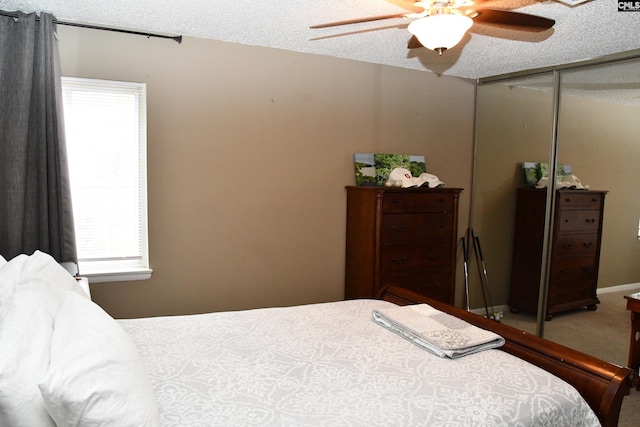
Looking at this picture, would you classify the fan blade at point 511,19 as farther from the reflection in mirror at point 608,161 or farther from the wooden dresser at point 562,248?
the wooden dresser at point 562,248

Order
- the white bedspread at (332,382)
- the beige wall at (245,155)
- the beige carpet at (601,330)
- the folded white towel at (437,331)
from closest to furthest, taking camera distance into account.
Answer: the white bedspread at (332,382) → the folded white towel at (437,331) → the beige wall at (245,155) → the beige carpet at (601,330)

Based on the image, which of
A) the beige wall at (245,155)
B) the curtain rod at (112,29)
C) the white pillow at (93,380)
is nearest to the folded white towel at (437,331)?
the white pillow at (93,380)

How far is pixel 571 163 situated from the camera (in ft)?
12.0

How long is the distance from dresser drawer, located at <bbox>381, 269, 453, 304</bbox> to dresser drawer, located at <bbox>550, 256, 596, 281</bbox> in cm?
85

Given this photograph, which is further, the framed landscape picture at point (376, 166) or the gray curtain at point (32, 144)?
the framed landscape picture at point (376, 166)

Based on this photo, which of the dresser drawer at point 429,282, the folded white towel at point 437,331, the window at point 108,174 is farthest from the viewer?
the dresser drawer at point 429,282

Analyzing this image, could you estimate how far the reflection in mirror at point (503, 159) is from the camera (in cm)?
385

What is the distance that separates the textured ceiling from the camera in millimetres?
2539

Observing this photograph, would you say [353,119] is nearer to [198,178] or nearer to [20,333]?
[198,178]

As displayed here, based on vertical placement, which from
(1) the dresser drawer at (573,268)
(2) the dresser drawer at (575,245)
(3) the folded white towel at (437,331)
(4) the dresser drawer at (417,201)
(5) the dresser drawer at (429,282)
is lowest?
(5) the dresser drawer at (429,282)

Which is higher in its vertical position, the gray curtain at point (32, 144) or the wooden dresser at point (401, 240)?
the gray curtain at point (32, 144)

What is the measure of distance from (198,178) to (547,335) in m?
3.12

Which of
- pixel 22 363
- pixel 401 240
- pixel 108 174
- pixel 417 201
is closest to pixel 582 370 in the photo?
pixel 22 363

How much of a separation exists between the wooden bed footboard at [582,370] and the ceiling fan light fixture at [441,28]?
1342 millimetres
